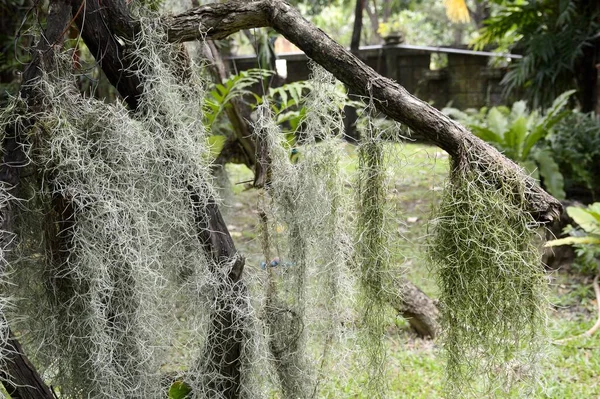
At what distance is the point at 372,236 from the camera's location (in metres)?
1.90

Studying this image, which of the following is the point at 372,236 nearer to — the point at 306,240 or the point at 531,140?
the point at 306,240

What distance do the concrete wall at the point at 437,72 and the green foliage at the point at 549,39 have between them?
9.28 feet

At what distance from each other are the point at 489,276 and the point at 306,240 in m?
0.60

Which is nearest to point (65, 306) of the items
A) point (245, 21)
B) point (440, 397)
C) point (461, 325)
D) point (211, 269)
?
point (211, 269)

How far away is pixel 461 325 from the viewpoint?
1.84 metres

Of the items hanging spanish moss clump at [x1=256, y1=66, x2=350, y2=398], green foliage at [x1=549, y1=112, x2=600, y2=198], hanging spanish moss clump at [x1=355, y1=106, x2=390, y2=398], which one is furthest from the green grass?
green foliage at [x1=549, y1=112, x2=600, y2=198]

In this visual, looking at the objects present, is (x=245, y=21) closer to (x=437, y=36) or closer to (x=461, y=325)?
(x=461, y=325)

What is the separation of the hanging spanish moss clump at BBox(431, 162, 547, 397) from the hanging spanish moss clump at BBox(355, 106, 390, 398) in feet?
0.57

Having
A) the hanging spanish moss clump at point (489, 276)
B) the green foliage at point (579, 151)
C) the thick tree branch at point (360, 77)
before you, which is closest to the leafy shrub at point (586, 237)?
the green foliage at point (579, 151)

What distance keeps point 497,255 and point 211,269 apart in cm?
85

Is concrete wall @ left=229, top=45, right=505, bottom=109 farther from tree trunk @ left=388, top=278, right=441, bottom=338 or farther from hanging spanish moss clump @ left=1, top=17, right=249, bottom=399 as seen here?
hanging spanish moss clump @ left=1, top=17, right=249, bottom=399

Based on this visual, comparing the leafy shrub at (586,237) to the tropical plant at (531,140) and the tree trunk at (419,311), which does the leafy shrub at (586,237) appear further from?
the tree trunk at (419,311)

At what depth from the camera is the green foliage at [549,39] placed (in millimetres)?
6031

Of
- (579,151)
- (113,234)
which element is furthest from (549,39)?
(113,234)
